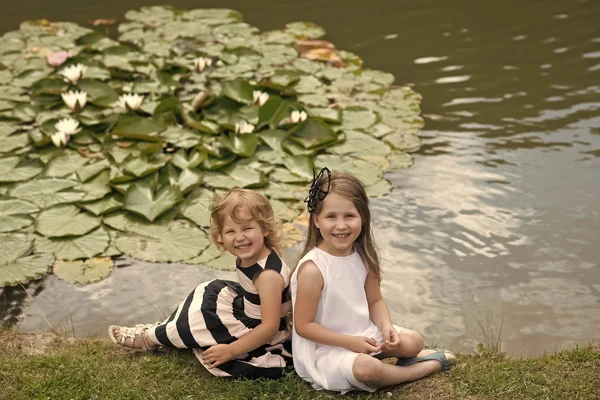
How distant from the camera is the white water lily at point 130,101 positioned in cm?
592

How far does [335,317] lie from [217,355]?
1.77 ft

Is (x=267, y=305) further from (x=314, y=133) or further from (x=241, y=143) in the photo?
(x=314, y=133)

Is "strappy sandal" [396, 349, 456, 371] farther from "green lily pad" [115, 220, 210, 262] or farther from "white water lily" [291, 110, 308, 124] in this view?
"white water lily" [291, 110, 308, 124]

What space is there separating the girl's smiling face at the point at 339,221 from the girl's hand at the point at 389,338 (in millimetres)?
405

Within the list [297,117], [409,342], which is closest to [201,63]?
[297,117]

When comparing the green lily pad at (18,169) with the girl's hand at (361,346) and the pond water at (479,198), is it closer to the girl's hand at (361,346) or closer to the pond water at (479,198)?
the pond water at (479,198)

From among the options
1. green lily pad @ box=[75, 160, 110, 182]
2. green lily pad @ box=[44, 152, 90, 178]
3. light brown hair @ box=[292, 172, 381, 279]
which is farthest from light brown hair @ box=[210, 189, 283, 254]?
green lily pad @ box=[44, 152, 90, 178]

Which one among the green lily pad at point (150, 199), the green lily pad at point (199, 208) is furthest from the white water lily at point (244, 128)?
the green lily pad at point (150, 199)

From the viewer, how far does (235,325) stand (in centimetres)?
325

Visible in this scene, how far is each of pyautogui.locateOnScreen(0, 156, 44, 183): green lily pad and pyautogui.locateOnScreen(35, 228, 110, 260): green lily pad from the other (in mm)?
714

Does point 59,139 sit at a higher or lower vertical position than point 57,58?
lower

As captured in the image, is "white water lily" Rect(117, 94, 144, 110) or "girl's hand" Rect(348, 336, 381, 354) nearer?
"girl's hand" Rect(348, 336, 381, 354)

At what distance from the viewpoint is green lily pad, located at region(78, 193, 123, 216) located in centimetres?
488

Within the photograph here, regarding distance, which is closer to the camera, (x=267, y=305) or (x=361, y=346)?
(x=361, y=346)
